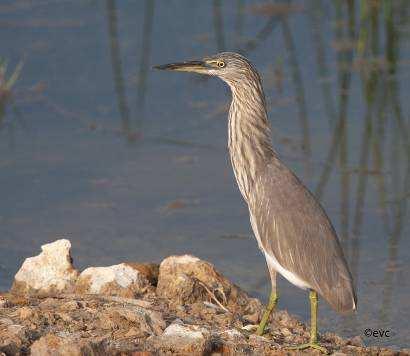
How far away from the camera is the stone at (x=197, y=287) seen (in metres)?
6.01

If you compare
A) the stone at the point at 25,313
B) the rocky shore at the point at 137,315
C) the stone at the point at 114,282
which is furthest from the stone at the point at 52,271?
the stone at the point at 25,313

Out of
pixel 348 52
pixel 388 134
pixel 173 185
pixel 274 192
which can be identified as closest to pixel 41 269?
pixel 274 192

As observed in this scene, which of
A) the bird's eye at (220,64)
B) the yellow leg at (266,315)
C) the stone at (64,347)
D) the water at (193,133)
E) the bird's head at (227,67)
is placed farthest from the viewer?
the water at (193,133)

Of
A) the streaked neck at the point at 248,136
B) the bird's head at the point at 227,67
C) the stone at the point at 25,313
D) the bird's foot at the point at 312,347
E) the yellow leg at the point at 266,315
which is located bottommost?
the bird's foot at the point at 312,347

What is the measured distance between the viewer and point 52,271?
6.27 metres

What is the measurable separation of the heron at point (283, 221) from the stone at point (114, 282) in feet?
2.12

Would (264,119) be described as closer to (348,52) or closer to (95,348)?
(95,348)

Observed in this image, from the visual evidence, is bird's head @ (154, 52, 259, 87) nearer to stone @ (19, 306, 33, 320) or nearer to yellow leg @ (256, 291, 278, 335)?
yellow leg @ (256, 291, 278, 335)

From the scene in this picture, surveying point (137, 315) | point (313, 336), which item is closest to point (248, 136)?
point (313, 336)

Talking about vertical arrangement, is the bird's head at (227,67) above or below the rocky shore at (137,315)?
above

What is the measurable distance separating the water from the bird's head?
1.44m

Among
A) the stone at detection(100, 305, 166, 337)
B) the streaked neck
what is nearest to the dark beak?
the streaked neck

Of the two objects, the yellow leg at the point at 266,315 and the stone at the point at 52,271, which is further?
the stone at the point at 52,271

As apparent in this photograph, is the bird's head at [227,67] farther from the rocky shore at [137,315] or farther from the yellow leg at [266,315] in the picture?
the yellow leg at [266,315]
